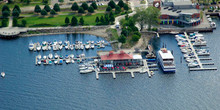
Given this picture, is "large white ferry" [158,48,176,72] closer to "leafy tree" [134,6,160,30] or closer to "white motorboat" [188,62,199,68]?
"white motorboat" [188,62,199,68]

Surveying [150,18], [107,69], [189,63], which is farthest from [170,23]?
[107,69]

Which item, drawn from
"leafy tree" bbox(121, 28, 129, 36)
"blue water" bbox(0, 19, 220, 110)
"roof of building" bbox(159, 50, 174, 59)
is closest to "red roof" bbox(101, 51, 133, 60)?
"blue water" bbox(0, 19, 220, 110)

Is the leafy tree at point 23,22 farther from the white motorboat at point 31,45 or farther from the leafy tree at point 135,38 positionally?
the leafy tree at point 135,38

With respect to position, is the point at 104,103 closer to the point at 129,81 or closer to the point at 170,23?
the point at 129,81

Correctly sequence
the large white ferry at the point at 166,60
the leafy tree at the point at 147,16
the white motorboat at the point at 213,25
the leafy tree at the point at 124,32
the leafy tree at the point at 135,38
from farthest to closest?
the white motorboat at the point at 213,25 < the leafy tree at the point at 147,16 < the leafy tree at the point at 124,32 < the leafy tree at the point at 135,38 < the large white ferry at the point at 166,60

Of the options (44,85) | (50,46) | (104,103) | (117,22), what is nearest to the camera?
(104,103)

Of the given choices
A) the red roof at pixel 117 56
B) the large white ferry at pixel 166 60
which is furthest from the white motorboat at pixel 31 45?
the large white ferry at pixel 166 60

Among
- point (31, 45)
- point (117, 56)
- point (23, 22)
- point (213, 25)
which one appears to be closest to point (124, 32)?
point (117, 56)

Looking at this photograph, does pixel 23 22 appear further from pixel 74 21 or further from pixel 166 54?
pixel 166 54
